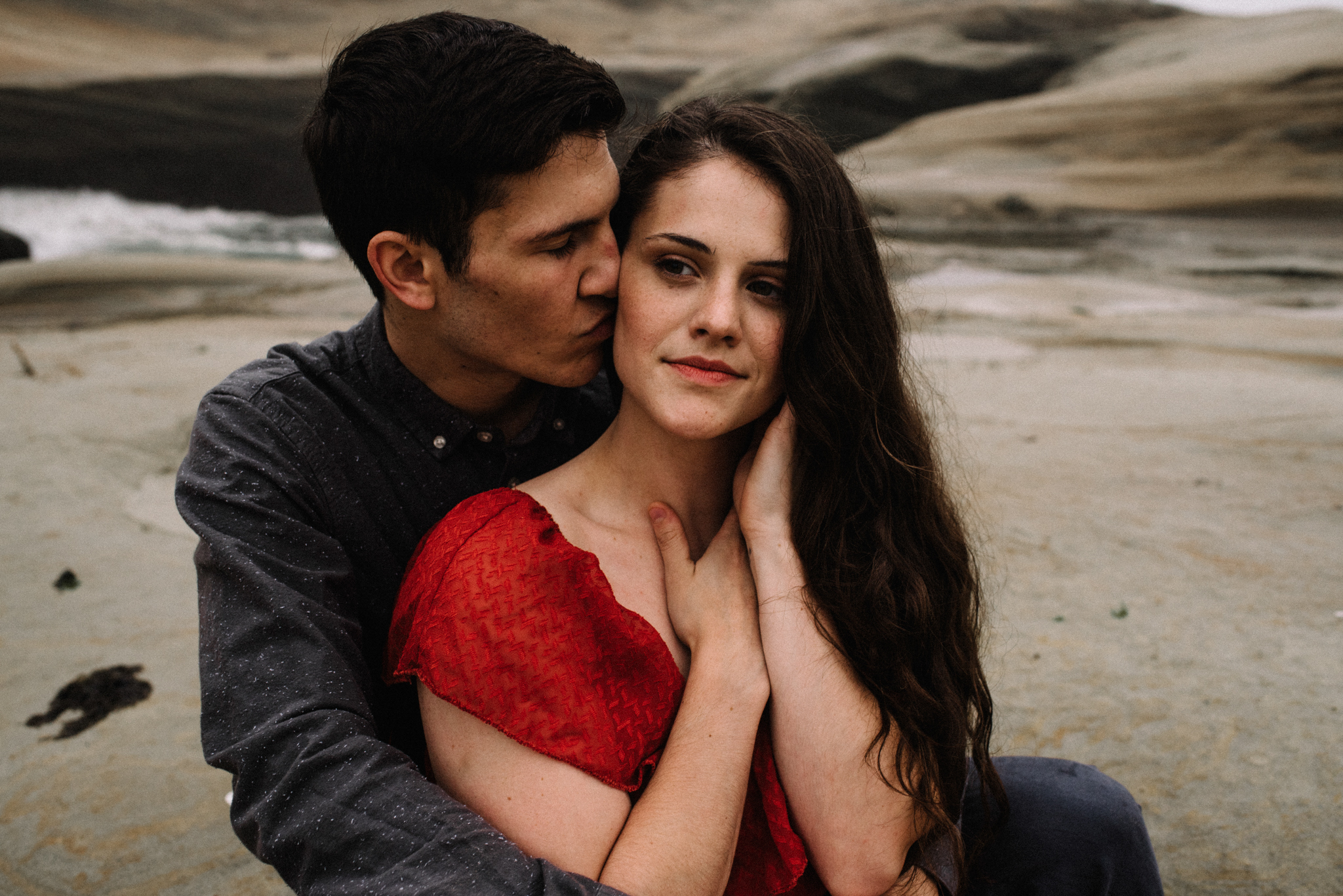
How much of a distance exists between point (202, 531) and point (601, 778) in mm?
692

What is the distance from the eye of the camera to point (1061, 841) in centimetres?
153

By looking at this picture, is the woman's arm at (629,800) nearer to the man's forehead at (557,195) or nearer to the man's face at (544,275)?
the man's face at (544,275)

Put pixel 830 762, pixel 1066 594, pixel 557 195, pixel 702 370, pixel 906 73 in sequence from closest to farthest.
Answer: pixel 830 762 < pixel 702 370 < pixel 557 195 < pixel 1066 594 < pixel 906 73

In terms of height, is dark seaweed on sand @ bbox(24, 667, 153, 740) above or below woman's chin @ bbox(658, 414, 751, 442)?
below

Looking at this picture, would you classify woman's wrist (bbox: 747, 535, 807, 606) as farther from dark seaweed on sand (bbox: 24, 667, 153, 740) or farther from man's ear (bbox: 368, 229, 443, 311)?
dark seaweed on sand (bbox: 24, 667, 153, 740)

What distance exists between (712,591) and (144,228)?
15.3 metres

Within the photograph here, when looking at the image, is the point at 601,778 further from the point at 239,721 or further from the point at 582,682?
the point at 239,721

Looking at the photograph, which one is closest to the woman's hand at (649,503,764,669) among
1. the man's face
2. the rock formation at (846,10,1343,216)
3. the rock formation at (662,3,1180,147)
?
the man's face

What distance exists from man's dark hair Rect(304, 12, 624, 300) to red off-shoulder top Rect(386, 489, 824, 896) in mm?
591

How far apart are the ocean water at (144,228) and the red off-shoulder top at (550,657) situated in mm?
11384

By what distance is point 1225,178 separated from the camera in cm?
1196

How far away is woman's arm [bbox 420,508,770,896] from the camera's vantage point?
1.20 meters

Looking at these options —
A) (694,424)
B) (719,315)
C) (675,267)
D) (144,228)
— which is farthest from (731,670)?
(144,228)

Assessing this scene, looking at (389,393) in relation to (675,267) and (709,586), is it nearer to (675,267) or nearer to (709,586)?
(675,267)
